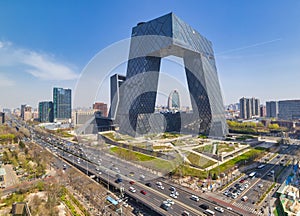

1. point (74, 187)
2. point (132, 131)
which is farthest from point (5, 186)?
point (132, 131)

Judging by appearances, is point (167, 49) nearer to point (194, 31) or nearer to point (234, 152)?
point (194, 31)

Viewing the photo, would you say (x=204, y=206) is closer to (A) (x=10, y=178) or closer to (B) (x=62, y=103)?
(A) (x=10, y=178)

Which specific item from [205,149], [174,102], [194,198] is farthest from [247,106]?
[194,198]

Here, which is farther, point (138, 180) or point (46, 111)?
point (46, 111)

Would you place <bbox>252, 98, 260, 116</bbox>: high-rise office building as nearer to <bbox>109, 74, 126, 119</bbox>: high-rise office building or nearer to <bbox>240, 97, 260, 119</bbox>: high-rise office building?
<bbox>240, 97, 260, 119</bbox>: high-rise office building

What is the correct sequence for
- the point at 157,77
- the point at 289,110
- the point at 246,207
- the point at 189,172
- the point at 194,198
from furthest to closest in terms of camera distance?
the point at 289,110, the point at 157,77, the point at 189,172, the point at 194,198, the point at 246,207

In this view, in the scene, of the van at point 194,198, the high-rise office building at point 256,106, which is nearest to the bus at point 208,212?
the van at point 194,198

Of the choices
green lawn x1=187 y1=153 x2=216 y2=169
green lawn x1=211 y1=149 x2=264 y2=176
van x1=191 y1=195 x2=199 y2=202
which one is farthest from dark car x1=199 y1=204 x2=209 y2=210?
green lawn x1=187 y1=153 x2=216 y2=169
